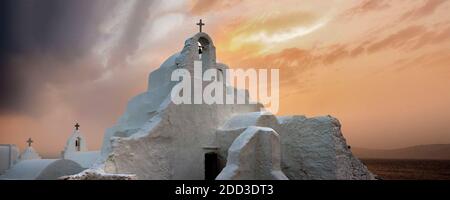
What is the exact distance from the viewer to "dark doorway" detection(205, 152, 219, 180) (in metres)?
15.3

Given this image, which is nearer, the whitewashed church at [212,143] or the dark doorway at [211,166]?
the whitewashed church at [212,143]

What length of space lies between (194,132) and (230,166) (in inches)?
136

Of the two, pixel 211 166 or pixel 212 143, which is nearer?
pixel 211 166

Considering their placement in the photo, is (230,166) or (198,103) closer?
(230,166)

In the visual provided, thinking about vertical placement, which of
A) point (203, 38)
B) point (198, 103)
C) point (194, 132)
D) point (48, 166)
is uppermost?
point (203, 38)

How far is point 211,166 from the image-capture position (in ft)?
50.4

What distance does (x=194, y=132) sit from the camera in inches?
599

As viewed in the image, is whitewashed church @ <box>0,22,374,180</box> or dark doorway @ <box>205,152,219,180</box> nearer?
whitewashed church @ <box>0,22,374,180</box>

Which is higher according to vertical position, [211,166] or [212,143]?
[212,143]

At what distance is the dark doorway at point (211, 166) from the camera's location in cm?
1530
